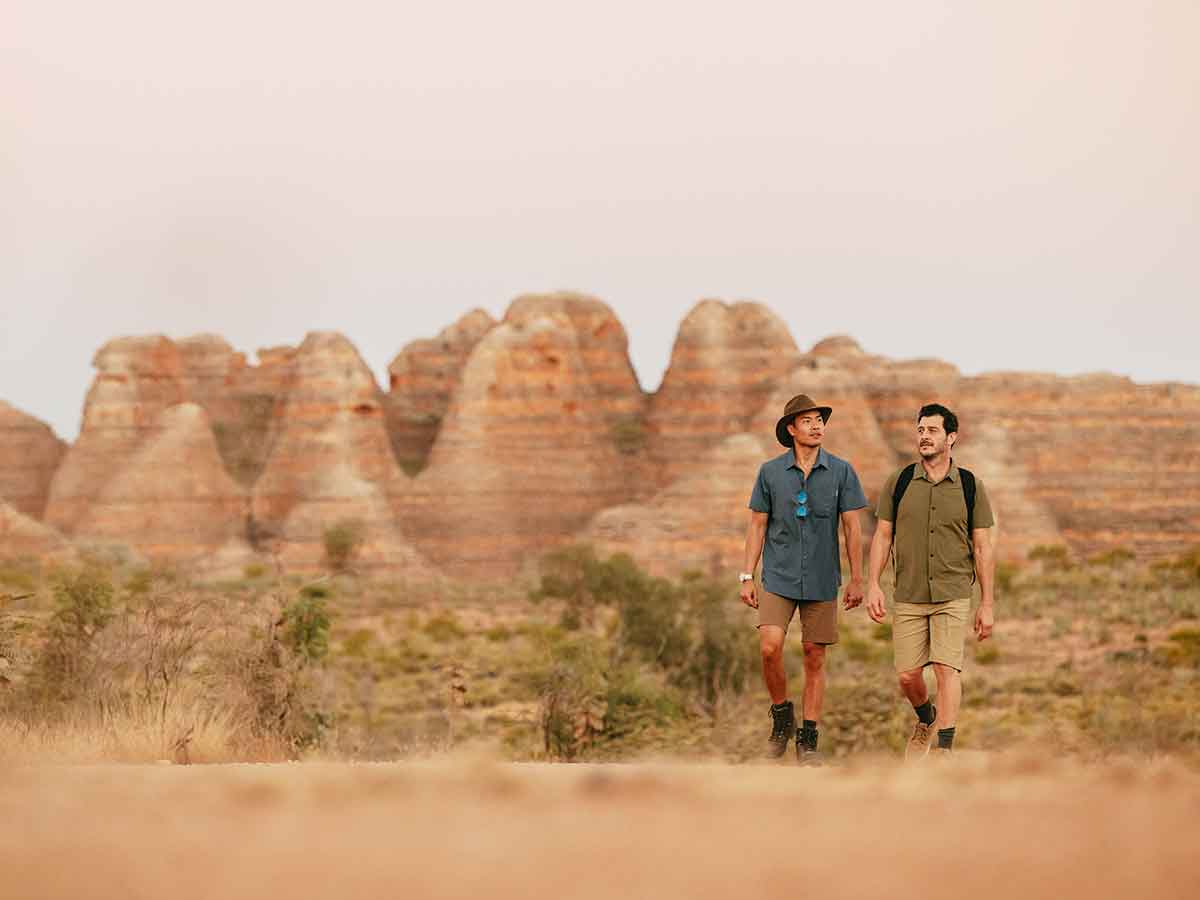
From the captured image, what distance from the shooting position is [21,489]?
209 feet

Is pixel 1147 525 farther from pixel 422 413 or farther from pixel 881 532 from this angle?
pixel 881 532

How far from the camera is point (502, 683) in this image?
22734mm

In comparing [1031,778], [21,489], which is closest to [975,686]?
[1031,778]

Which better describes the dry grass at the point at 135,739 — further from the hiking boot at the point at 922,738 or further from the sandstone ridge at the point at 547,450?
the sandstone ridge at the point at 547,450

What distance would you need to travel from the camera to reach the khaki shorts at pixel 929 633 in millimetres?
7898

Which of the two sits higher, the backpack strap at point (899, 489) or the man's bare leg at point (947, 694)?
the backpack strap at point (899, 489)

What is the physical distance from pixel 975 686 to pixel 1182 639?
5616 millimetres

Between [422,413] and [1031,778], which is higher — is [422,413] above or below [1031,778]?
above

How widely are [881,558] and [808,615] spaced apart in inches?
19.4

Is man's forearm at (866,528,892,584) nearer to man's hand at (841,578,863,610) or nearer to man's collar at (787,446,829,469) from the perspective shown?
man's hand at (841,578,863,610)

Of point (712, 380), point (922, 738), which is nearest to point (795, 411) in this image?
point (922, 738)

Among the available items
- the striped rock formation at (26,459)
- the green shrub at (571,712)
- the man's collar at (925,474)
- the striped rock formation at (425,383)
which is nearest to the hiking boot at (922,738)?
the man's collar at (925,474)

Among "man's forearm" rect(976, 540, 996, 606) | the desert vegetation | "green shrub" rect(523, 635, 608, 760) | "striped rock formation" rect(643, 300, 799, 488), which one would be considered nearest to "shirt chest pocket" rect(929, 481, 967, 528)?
"man's forearm" rect(976, 540, 996, 606)

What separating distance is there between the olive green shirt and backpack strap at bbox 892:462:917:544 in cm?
4
